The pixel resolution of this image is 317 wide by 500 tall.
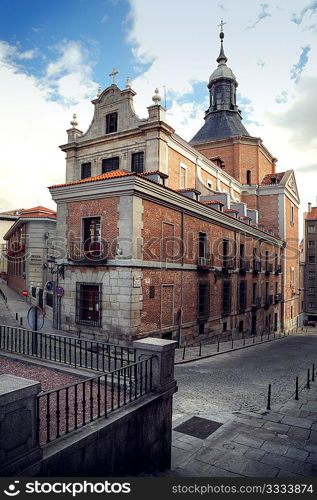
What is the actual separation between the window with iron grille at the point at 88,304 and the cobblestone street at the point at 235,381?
204 inches

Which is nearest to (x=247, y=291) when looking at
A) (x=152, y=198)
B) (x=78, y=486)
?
(x=152, y=198)

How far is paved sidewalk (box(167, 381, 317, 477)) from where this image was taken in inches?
279

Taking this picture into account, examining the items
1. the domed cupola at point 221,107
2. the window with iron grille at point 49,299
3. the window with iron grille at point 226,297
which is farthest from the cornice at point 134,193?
the domed cupola at point 221,107

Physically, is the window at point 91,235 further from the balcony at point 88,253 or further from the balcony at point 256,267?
the balcony at point 256,267

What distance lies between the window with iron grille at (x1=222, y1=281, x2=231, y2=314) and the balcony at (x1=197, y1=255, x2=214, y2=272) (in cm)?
326

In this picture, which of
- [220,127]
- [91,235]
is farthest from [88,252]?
[220,127]

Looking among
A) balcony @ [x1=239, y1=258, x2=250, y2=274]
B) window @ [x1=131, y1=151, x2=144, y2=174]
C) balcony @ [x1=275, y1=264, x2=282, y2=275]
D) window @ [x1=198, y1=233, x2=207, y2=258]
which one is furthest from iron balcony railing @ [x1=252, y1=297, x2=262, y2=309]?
window @ [x1=131, y1=151, x2=144, y2=174]

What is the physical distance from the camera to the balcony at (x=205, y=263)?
73.2 ft

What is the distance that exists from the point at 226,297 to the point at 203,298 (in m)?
4.13

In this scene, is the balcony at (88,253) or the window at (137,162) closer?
the balcony at (88,253)

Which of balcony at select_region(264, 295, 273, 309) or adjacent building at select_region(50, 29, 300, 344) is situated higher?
adjacent building at select_region(50, 29, 300, 344)

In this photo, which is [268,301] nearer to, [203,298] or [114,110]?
[203,298]

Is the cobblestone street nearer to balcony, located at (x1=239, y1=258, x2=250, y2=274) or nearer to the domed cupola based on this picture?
balcony, located at (x1=239, y1=258, x2=250, y2=274)

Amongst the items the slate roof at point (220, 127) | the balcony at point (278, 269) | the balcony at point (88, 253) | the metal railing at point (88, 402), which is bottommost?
the metal railing at point (88, 402)
